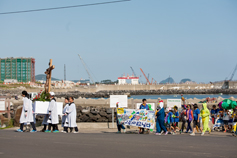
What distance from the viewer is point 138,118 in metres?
17.1

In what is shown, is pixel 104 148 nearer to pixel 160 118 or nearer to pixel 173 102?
pixel 160 118

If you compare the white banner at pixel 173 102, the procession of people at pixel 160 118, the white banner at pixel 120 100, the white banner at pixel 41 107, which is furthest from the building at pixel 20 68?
the procession of people at pixel 160 118

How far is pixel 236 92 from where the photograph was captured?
118375mm

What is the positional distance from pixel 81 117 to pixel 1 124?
663 cm

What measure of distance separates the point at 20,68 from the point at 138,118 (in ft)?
609

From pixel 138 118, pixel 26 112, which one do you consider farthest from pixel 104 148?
pixel 26 112

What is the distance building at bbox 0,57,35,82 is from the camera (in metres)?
192

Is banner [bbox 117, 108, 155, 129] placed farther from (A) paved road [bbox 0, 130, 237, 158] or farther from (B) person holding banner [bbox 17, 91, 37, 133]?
(B) person holding banner [bbox 17, 91, 37, 133]

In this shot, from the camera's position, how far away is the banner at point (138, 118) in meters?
16.9

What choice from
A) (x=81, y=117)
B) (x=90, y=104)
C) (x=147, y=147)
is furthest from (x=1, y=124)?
(x=147, y=147)

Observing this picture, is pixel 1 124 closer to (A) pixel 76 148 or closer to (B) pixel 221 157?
(A) pixel 76 148

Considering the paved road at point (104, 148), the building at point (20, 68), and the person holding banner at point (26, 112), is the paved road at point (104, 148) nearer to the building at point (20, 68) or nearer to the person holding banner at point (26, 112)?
the person holding banner at point (26, 112)

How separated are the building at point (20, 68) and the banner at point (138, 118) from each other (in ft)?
591

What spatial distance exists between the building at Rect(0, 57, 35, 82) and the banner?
18012 cm
